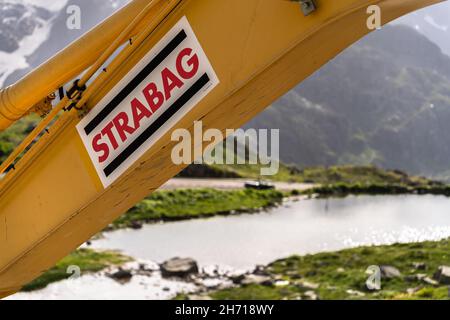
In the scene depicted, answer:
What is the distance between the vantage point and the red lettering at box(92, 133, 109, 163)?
11.0ft

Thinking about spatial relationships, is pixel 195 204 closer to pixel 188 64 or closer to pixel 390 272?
pixel 390 272

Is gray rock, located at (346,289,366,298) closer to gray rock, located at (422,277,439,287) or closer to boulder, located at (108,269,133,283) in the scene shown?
gray rock, located at (422,277,439,287)

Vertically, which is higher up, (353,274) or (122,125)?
(122,125)

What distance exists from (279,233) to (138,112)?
2706cm

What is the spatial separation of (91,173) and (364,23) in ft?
7.05

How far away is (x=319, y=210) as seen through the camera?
4194 centimetres

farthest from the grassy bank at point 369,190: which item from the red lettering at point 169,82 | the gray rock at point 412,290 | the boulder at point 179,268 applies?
the red lettering at point 169,82

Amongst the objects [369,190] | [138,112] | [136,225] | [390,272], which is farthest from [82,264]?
[369,190]

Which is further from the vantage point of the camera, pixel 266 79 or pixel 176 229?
pixel 176 229

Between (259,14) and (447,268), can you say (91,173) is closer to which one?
(259,14)

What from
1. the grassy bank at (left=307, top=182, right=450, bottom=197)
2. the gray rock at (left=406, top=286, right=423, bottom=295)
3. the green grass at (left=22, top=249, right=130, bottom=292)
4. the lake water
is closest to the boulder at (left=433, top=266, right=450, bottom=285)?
the gray rock at (left=406, top=286, right=423, bottom=295)

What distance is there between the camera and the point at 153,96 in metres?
3.12

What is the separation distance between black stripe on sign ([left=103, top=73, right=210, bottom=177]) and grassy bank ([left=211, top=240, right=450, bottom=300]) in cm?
1004
